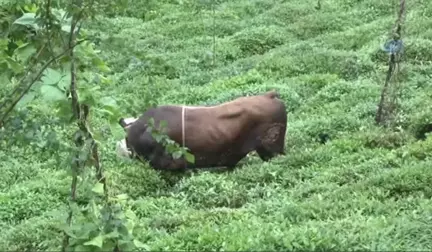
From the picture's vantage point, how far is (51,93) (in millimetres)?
4602

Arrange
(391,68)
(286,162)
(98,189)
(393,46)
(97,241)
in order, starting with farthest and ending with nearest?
1. (391,68)
2. (393,46)
3. (286,162)
4. (98,189)
5. (97,241)

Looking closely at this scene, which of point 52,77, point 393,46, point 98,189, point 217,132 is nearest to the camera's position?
point 98,189

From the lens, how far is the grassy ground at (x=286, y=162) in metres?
5.17

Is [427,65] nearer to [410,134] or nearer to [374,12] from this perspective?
[410,134]

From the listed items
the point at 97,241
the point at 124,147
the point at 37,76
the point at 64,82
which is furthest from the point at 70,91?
the point at 124,147

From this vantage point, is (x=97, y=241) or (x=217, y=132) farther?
(x=217, y=132)

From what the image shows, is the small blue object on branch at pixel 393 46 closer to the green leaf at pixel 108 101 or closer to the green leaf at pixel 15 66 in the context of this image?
the green leaf at pixel 108 101

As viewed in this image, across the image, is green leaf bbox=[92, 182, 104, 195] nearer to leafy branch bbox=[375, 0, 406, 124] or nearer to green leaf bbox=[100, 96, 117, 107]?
green leaf bbox=[100, 96, 117, 107]

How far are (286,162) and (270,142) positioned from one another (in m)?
0.49

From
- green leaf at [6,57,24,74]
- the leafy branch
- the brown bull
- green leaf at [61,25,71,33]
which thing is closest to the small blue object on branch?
the leafy branch

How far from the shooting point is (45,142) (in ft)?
14.8

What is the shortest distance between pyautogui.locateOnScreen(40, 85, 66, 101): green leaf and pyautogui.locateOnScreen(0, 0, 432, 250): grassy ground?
386mm

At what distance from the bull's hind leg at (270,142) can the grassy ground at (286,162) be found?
0.81 ft

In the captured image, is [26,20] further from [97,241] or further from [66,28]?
[97,241]
